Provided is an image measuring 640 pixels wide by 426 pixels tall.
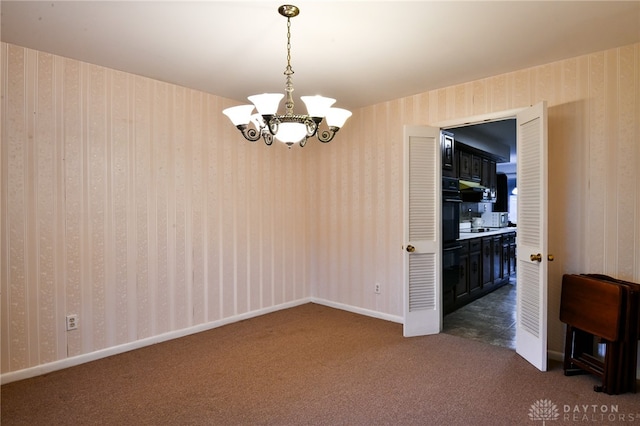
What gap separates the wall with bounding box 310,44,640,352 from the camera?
2.84 m

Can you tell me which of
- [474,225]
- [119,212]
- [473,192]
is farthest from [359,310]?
[474,225]

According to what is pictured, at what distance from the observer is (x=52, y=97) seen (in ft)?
9.73

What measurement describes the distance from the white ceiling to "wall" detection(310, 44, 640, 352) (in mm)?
192

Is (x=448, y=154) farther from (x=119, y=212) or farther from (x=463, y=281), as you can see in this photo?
(x=119, y=212)

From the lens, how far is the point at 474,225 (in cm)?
674

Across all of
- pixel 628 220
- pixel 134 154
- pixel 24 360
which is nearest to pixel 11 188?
pixel 134 154

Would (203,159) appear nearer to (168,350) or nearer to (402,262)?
(168,350)

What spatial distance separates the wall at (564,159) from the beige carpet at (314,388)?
2.45 feet

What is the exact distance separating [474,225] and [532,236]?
3.85 metres

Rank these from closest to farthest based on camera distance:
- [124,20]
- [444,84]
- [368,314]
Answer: [124,20], [444,84], [368,314]

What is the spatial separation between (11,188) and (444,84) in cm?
381

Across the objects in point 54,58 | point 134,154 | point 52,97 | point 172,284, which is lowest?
point 172,284

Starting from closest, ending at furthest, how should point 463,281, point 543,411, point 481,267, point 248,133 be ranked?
point 543,411, point 248,133, point 463,281, point 481,267

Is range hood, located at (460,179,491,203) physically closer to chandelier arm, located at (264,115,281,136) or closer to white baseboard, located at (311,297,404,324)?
white baseboard, located at (311,297,404,324)
